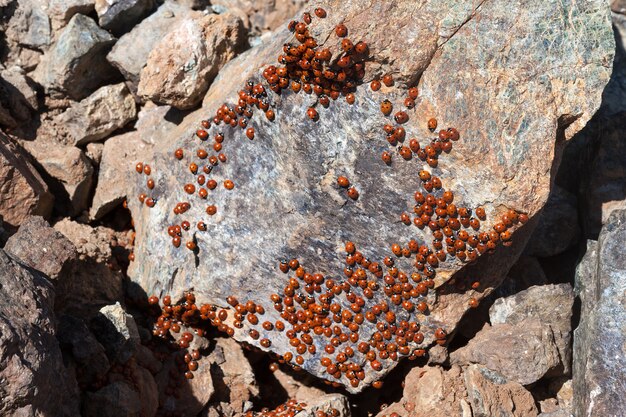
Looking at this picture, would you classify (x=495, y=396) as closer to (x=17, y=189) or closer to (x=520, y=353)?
(x=520, y=353)

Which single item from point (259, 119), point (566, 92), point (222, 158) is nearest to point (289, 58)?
point (259, 119)

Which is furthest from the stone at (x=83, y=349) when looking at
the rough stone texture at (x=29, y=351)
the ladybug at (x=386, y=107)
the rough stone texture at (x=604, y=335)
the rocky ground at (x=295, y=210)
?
the rough stone texture at (x=604, y=335)

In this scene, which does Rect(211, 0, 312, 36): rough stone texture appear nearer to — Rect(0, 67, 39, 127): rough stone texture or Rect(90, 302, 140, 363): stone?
Rect(0, 67, 39, 127): rough stone texture

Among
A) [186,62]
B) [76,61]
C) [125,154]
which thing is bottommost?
[125,154]

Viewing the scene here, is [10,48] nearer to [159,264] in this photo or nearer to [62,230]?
[62,230]

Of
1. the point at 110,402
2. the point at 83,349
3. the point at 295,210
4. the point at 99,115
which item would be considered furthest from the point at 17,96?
the point at 110,402

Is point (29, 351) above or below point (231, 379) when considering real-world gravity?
above

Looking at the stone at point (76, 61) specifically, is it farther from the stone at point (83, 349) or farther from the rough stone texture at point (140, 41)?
the stone at point (83, 349)

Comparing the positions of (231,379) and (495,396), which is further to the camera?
(231,379)
